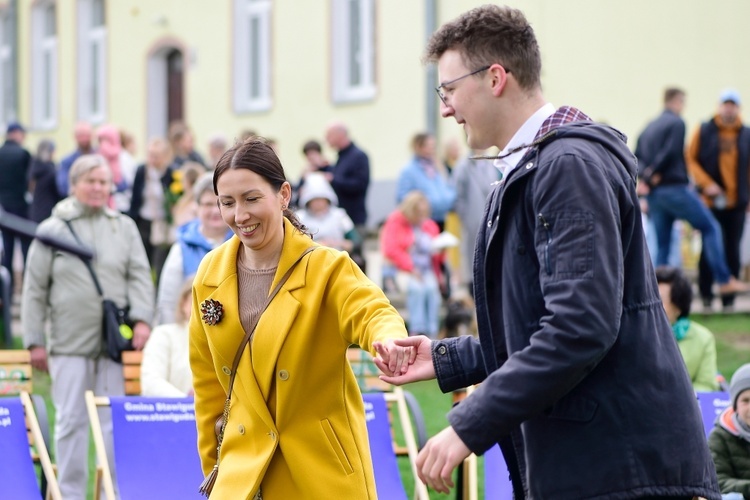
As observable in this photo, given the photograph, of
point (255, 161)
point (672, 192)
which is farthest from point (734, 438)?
point (672, 192)

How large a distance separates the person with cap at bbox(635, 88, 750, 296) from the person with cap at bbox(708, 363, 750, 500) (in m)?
7.09

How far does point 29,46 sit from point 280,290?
26.6 meters

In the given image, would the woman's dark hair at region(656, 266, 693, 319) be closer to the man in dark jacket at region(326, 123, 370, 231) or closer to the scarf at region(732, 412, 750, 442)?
the scarf at region(732, 412, 750, 442)

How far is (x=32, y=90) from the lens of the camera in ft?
98.4

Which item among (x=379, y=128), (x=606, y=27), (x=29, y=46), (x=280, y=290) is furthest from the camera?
(x=29, y=46)

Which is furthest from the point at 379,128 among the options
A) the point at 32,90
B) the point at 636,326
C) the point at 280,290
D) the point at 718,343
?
the point at 636,326

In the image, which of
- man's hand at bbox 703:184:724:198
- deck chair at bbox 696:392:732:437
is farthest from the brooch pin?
man's hand at bbox 703:184:724:198

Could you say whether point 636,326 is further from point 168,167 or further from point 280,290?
point 168,167

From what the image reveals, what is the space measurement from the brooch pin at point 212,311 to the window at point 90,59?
23889 mm

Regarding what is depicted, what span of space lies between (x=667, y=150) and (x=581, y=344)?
10537 millimetres

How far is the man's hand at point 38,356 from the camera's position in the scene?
8.13m

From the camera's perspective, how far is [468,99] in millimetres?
3541

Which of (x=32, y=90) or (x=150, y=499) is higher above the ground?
(x=32, y=90)

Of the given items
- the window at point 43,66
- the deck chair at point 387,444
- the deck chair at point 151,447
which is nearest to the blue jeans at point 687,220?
the deck chair at point 387,444
